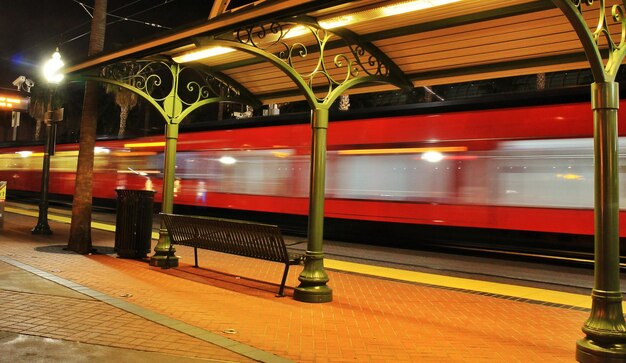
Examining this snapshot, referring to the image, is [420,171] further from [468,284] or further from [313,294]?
[313,294]

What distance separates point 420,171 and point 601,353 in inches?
285

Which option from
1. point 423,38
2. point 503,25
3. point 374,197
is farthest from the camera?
point 374,197

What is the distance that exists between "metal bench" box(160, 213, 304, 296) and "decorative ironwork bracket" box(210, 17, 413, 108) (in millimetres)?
1964

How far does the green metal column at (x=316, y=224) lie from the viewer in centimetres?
651

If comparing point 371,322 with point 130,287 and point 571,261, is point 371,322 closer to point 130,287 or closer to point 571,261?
point 130,287

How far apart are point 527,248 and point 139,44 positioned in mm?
7857

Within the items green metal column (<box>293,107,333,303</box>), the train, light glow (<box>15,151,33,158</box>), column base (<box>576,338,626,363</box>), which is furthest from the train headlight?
light glow (<box>15,151,33,158</box>)

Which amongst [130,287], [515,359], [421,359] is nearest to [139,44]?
[130,287]

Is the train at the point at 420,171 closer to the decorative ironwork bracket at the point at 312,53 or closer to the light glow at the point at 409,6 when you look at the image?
the decorative ironwork bracket at the point at 312,53

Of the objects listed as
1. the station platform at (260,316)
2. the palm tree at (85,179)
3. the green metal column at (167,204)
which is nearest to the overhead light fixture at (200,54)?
the green metal column at (167,204)

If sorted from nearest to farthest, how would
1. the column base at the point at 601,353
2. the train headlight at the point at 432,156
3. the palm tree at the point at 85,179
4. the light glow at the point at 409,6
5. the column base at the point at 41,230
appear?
the column base at the point at 601,353, the light glow at the point at 409,6, the palm tree at the point at 85,179, the train headlight at the point at 432,156, the column base at the point at 41,230

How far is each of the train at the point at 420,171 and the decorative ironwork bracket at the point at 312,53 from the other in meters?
3.00

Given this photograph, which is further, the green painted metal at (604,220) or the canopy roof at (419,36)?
the canopy roof at (419,36)

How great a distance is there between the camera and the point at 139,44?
751cm
